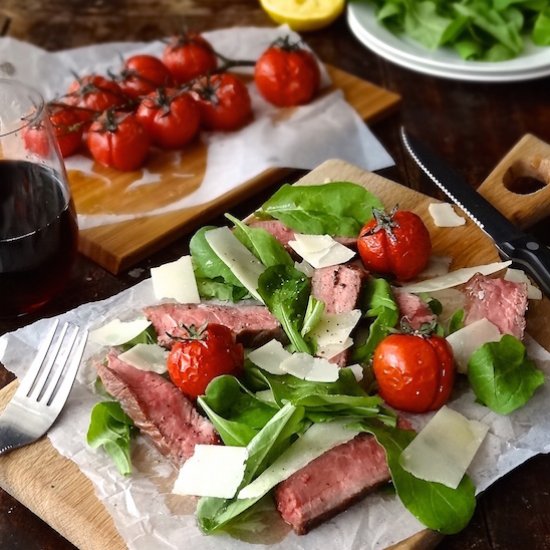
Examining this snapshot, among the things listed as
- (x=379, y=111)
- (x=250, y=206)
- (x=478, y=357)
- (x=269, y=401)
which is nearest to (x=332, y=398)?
(x=269, y=401)

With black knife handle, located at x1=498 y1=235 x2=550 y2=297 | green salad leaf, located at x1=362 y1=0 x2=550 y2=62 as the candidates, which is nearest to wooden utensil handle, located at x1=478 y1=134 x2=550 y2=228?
black knife handle, located at x1=498 y1=235 x2=550 y2=297

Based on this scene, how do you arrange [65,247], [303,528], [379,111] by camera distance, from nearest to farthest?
[303,528] → [65,247] → [379,111]

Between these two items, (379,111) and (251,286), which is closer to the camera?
(251,286)

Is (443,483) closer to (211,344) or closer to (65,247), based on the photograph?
(211,344)

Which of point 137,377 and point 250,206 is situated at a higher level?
point 137,377

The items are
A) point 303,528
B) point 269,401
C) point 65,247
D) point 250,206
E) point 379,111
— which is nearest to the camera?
point 303,528

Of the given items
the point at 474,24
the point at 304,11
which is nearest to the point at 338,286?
the point at 474,24

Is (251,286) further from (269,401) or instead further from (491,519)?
(491,519)

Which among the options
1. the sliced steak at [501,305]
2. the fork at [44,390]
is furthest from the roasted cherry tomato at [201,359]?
the sliced steak at [501,305]
